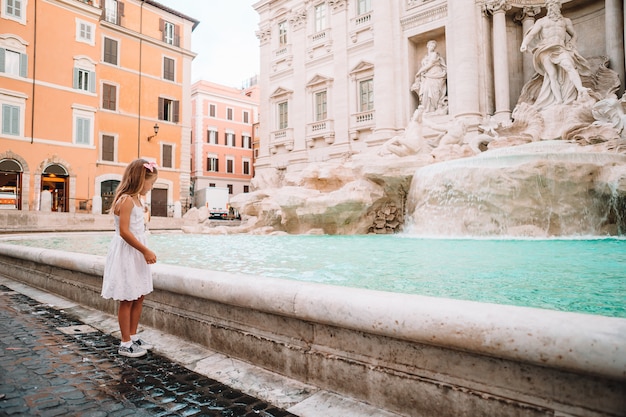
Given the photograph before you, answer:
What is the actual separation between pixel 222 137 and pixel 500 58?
99.6ft

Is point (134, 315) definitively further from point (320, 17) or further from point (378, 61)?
point (320, 17)

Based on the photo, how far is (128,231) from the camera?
249cm

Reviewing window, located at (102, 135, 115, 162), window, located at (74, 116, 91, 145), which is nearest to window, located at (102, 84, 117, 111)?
window, located at (102, 135, 115, 162)

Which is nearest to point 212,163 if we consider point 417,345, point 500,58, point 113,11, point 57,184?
point 113,11

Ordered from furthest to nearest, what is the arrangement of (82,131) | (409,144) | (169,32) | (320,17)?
1. (169,32)
2. (82,131)
3. (320,17)
4. (409,144)

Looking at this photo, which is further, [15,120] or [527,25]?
[15,120]

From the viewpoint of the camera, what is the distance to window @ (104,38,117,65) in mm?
23927

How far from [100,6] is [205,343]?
27.5 m

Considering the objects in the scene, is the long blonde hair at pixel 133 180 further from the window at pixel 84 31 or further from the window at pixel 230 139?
the window at pixel 230 139

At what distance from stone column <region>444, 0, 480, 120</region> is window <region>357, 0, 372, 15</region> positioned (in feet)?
16.4

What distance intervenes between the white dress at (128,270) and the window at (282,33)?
2340 centimetres

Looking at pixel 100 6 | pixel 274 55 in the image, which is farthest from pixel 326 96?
pixel 100 6

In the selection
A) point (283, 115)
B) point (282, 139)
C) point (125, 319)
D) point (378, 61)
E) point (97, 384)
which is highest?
point (378, 61)

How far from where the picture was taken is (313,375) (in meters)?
1.89
